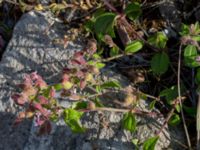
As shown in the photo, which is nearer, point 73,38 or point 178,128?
point 178,128

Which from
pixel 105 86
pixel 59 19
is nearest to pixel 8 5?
pixel 59 19

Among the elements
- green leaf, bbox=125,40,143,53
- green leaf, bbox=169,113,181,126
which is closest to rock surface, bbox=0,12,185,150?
green leaf, bbox=169,113,181,126

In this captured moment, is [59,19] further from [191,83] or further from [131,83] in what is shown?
[191,83]

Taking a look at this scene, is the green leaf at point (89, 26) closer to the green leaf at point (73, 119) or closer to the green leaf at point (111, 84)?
the green leaf at point (111, 84)

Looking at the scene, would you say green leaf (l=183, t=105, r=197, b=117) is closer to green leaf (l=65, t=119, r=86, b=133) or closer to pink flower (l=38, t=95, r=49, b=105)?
green leaf (l=65, t=119, r=86, b=133)

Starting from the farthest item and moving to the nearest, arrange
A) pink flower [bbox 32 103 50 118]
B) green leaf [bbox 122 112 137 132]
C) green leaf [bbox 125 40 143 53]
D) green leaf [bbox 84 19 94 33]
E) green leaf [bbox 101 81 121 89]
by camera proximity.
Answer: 1. green leaf [bbox 84 19 94 33]
2. green leaf [bbox 125 40 143 53]
3. green leaf [bbox 101 81 121 89]
4. green leaf [bbox 122 112 137 132]
5. pink flower [bbox 32 103 50 118]

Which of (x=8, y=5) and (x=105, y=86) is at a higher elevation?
(x=8, y=5)

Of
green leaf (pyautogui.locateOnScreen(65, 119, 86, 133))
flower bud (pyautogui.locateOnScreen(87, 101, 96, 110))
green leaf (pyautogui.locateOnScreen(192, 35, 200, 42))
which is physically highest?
green leaf (pyautogui.locateOnScreen(192, 35, 200, 42))
